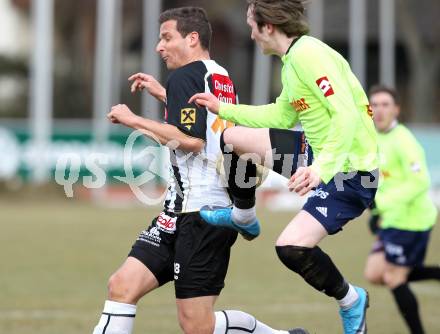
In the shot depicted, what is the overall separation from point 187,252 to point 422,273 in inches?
156

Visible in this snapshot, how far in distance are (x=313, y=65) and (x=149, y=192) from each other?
17955 mm

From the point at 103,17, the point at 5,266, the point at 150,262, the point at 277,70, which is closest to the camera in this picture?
the point at 150,262

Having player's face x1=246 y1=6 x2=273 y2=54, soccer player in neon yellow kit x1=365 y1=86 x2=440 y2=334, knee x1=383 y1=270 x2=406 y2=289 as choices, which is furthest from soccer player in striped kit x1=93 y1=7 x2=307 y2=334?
soccer player in neon yellow kit x1=365 y1=86 x2=440 y2=334

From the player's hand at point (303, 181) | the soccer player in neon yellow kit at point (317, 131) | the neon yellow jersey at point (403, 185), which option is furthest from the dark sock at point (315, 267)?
the neon yellow jersey at point (403, 185)

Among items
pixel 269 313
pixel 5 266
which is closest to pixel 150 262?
pixel 269 313

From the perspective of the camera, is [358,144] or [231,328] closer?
[358,144]

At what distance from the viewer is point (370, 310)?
10.0 m

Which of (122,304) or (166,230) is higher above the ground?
(166,230)

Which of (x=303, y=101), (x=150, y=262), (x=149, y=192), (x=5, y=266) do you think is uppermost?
(x=303, y=101)

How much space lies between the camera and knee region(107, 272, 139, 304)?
6.02 metres

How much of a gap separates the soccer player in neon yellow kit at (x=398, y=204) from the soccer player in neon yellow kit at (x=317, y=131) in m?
3.17

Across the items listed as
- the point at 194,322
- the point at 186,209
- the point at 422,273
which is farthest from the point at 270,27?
the point at 422,273

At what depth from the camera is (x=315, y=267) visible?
583 centimetres

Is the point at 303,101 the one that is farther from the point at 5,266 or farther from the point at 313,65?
the point at 5,266
